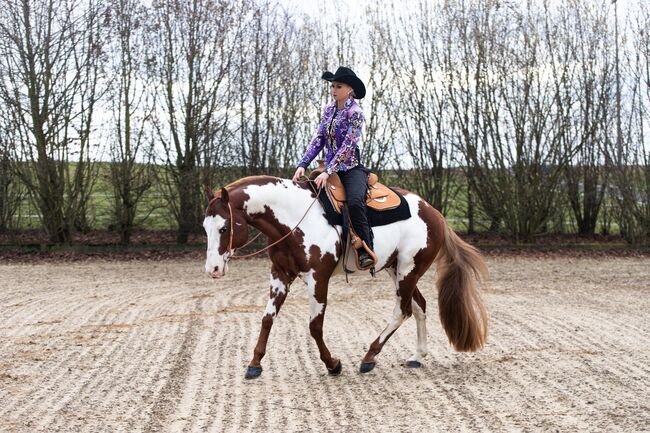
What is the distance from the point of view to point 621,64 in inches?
790

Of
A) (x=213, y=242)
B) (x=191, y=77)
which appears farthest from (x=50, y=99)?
(x=213, y=242)

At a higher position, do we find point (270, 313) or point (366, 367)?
point (270, 313)

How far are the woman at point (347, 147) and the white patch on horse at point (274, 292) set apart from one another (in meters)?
0.68

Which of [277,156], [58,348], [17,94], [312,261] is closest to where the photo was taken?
[312,261]

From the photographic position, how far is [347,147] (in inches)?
269

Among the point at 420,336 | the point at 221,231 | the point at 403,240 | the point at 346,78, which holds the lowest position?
the point at 420,336

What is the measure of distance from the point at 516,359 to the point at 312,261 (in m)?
2.17

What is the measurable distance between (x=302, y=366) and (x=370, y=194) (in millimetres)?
1606

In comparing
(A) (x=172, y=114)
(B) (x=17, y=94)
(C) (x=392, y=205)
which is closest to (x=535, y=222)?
(A) (x=172, y=114)

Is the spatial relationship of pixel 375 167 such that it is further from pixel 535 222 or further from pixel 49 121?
pixel 49 121

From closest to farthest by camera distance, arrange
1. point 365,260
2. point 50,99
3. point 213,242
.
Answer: point 213,242 → point 365,260 → point 50,99

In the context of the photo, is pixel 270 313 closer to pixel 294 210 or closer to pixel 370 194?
pixel 294 210

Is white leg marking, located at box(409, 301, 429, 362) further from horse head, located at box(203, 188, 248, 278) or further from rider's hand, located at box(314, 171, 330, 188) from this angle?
horse head, located at box(203, 188, 248, 278)

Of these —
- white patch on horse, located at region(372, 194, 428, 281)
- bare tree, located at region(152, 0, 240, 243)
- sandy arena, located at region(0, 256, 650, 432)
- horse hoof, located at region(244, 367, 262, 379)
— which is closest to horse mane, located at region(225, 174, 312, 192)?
white patch on horse, located at region(372, 194, 428, 281)
